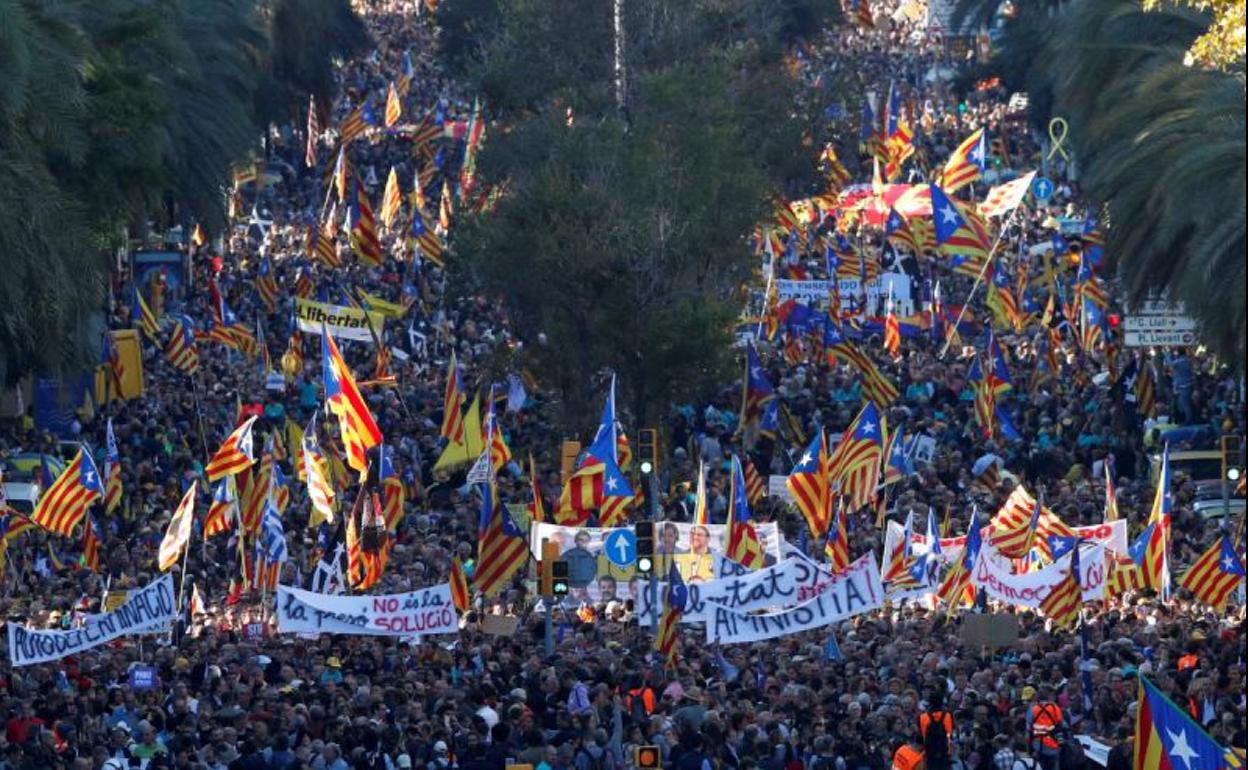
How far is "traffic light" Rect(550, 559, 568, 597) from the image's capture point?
33844mm

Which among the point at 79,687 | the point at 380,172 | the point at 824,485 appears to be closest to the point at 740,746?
the point at 79,687

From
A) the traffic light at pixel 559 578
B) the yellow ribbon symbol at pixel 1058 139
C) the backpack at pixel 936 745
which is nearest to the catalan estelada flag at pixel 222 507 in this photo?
the traffic light at pixel 559 578

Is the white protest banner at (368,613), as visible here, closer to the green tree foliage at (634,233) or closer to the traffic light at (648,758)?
the traffic light at (648,758)

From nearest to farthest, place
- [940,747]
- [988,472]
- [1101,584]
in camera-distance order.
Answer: [940,747], [1101,584], [988,472]

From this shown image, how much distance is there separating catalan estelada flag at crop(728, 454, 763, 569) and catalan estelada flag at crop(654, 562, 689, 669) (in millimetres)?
5104

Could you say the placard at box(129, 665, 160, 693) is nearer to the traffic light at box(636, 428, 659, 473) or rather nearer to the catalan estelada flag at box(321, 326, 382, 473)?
the traffic light at box(636, 428, 659, 473)

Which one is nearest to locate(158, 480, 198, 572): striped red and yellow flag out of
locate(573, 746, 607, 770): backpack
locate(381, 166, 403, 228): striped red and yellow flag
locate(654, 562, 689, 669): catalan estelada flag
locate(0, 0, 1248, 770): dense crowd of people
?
locate(0, 0, 1248, 770): dense crowd of people

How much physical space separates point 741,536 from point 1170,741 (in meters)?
15.8

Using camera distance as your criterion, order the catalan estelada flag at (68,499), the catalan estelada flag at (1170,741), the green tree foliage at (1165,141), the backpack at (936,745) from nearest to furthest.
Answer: the catalan estelada flag at (1170,741), the backpack at (936,745), the green tree foliage at (1165,141), the catalan estelada flag at (68,499)

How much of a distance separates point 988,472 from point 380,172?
43774 mm

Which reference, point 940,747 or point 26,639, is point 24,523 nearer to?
point 26,639

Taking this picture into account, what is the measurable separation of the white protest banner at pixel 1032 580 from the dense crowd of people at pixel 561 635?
20.5 inches

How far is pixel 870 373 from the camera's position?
167 feet

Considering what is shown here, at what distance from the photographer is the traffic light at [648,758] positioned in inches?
1051
